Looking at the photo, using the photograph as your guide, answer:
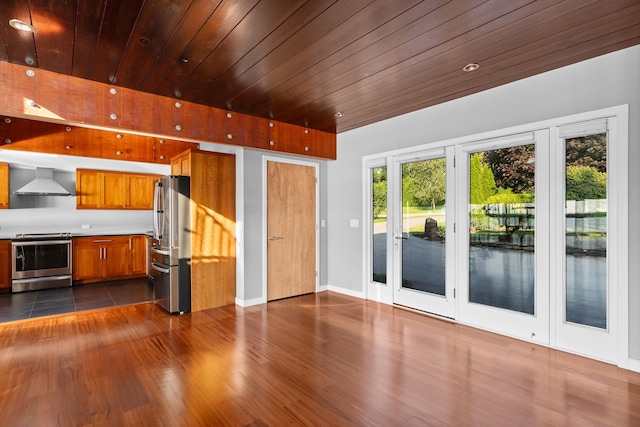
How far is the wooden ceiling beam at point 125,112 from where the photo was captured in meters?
2.82

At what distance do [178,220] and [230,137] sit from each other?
A: 4.23 ft

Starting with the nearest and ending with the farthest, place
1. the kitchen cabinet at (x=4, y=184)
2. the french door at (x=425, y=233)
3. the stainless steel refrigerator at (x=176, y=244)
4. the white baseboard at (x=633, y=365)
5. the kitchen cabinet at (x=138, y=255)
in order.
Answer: the white baseboard at (x=633, y=365)
the french door at (x=425, y=233)
the stainless steel refrigerator at (x=176, y=244)
the kitchen cabinet at (x=4, y=184)
the kitchen cabinet at (x=138, y=255)

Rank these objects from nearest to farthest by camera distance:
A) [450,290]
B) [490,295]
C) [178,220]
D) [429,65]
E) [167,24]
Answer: [167,24]
[429,65]
[490,295]
[450,290]
[178,220]

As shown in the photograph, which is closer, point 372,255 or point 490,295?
point 490,295

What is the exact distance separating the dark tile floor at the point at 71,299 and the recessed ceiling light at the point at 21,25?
11.5ft

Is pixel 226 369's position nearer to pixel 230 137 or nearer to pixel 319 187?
pixel 230 137

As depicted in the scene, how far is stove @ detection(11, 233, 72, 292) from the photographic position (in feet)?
17.4

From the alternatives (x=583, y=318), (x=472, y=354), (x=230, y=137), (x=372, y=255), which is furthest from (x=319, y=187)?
(x=583, y=318)

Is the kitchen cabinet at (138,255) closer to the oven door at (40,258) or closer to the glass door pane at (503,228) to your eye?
the oven door at (40,258)

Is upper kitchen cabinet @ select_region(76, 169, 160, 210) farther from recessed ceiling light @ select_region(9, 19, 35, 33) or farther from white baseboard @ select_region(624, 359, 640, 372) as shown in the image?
white baseboard @ select_region(624, 359, 640, 372)

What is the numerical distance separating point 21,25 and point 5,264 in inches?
189

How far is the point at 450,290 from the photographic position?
3932 millimetres

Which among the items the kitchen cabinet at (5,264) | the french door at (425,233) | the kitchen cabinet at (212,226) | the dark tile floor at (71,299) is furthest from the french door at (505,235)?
the kitchen cabinet at (5,264)

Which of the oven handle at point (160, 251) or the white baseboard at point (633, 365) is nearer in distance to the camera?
the white baseboard at point (633, 365)
